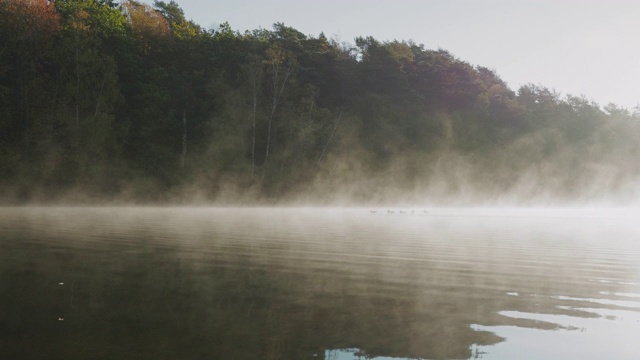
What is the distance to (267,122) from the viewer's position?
156 ft

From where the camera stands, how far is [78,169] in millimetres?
36844

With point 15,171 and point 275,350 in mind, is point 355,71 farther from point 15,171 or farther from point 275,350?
point 275,350

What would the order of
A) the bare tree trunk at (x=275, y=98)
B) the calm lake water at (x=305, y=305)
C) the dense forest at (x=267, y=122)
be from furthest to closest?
the bare tree trunk at (x=275, y=98)
the dense forest at (x=267, y=122)
the calm lake water at (x=305, y=305)

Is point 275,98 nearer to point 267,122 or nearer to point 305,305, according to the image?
point 267,122

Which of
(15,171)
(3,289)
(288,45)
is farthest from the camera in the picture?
(288,45)

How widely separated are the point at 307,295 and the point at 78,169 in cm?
3509

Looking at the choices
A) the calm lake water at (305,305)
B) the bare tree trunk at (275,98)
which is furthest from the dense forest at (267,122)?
the calm lake water at (305,305)

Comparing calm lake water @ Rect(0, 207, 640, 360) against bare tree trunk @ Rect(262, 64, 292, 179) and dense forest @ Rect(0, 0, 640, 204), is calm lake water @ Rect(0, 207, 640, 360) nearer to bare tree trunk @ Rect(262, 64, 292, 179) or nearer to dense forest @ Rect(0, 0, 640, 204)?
dense forest @ Rect(0, 0, 640, 204)

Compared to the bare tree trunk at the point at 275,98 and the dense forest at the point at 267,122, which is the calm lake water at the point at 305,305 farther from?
the bare tree trunk at the point at 275,98

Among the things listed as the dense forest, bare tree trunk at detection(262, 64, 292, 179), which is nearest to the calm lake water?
the dense forest

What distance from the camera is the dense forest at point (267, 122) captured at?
3688 centimetres

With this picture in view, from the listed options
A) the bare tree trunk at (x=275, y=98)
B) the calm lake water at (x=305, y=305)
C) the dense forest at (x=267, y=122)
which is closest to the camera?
the calm lake water at (x=305, y=305)

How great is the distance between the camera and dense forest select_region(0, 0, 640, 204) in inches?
1452

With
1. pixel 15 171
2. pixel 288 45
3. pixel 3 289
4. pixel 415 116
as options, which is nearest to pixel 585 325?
pixel 3 289
